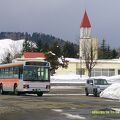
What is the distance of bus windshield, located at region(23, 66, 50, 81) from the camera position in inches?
1409

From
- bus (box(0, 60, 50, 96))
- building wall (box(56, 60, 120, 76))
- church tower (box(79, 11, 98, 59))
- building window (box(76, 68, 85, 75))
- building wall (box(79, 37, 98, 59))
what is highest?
church tower (box(79, 11, 98, 59))

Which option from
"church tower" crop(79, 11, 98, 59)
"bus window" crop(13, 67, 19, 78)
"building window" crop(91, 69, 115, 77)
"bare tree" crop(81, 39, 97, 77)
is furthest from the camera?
"church tower" crop(79, 11, 98, 59)

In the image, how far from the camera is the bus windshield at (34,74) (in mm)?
35781

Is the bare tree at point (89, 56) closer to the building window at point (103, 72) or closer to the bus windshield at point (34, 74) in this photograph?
the building window at point (103, 72)

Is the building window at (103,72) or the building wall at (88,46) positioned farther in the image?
the building window at (103,72)

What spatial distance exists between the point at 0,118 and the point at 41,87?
1965 cm

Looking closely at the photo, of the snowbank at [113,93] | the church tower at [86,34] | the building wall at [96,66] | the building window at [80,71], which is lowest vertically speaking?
the snowbank at [113,93]

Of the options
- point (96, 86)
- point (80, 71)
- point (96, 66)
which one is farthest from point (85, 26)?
point (96, 86)

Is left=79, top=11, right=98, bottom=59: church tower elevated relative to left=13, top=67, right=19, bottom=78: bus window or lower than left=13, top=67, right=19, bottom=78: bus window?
elevated

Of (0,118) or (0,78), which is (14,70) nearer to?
(0,78)

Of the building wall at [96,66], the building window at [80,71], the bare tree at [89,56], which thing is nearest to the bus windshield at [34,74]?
the bare tree at [89,56]

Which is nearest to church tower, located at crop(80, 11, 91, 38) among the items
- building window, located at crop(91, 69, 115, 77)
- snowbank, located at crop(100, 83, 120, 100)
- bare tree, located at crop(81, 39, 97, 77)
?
bare tree, located at crop(81, 39, 97, 77)

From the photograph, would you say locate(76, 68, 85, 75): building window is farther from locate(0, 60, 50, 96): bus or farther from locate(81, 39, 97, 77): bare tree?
locate(0, 60, 50, 96): bus

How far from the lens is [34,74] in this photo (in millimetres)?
35969
